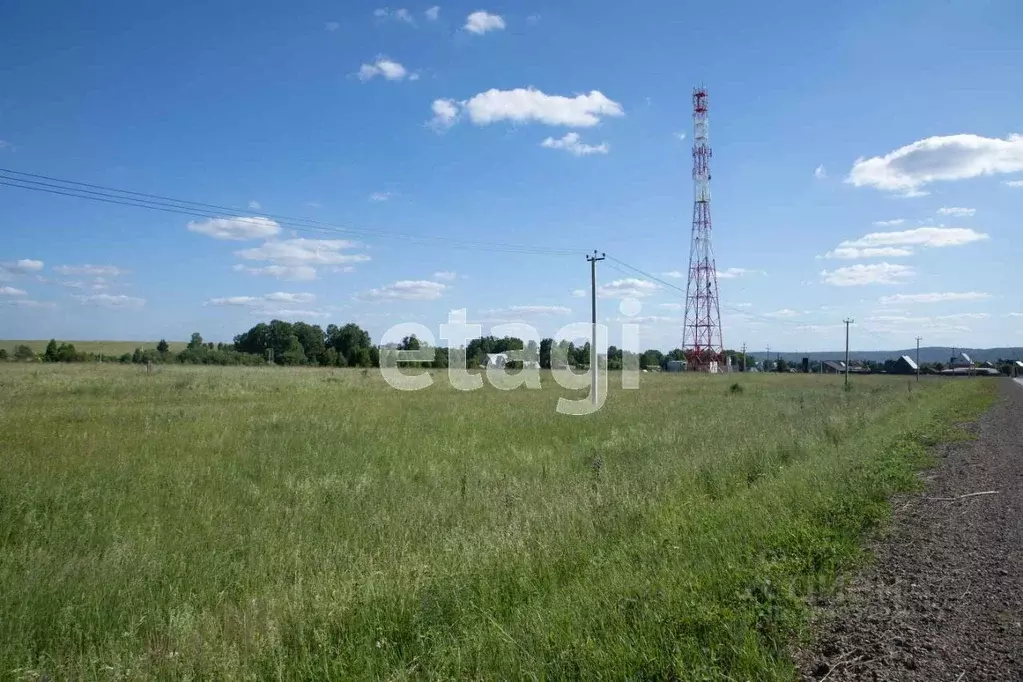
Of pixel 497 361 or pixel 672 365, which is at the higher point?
pixel 497 361

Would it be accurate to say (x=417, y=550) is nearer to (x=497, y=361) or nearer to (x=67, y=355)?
(x=497, y=361)

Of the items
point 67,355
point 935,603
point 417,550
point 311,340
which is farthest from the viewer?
point 311,340

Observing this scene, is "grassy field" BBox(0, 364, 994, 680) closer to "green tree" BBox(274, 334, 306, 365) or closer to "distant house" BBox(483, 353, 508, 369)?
"distant house" BBox(483, 353, 508, 369)

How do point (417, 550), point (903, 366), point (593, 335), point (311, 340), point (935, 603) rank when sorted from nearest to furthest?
point (935, 603) < point (417, 550) < point (593, 335) < point (311, 340) < point (903, 366)

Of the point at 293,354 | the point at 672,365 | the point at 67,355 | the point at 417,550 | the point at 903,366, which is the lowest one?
the point at 417,550

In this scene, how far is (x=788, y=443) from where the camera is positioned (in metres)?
12.4

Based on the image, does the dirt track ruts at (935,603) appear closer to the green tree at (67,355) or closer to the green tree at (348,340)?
the green tree at (348,340)

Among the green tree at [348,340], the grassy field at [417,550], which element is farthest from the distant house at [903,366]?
the grassy field at [417,550]

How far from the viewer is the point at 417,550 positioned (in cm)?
654

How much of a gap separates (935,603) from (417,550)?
4.55m

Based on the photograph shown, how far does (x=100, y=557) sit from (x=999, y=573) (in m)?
8.00

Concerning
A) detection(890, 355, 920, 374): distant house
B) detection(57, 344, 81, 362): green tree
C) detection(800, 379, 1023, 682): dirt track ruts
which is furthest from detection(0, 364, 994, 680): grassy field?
detection(890, 355, 920, 374): distant house

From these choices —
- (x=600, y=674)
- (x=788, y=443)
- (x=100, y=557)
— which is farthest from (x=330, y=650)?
(x=788, y=443)

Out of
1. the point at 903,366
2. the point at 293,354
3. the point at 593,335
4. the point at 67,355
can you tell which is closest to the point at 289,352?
the point at 293,354
